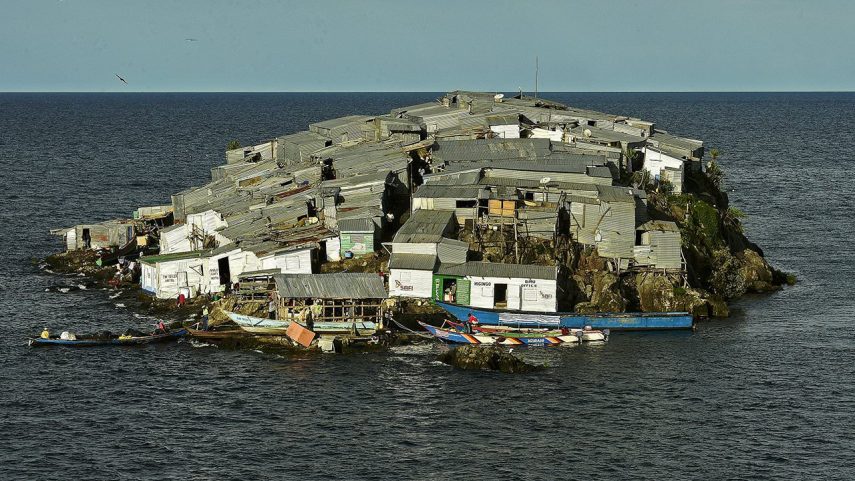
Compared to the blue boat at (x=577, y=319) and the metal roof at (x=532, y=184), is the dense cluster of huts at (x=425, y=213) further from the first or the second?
the blue boat at (x=577, y=319)

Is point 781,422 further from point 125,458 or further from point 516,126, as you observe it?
point 516,126

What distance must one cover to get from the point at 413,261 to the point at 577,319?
13.7 metres

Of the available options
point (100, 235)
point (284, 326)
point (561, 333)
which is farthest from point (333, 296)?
point (100, 235)

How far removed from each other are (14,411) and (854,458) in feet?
165

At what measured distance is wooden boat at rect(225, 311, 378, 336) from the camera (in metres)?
81.6

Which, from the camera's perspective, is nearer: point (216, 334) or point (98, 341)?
point (98, 341)

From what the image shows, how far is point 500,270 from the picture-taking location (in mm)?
85375

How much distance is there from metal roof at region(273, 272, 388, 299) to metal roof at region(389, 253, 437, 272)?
2.49 meters

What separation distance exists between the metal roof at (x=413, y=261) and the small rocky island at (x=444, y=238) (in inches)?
6.4

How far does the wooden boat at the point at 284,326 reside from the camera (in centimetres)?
8156

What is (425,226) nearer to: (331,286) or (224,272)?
(331,286)

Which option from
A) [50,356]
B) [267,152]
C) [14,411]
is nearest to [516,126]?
[267,152]

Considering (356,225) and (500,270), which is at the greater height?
(356,225)

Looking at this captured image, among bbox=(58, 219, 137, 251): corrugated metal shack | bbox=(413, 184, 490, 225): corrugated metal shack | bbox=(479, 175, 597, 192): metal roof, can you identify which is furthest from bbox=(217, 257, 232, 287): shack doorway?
bbox=(479, 175, 597, 192): metal roof
